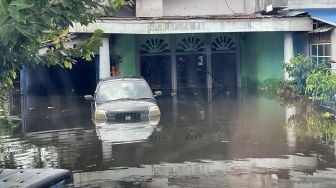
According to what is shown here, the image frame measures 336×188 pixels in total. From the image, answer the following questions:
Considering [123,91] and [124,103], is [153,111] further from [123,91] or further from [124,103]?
[123,91]

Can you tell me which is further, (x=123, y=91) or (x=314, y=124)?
(x=123, y=91)

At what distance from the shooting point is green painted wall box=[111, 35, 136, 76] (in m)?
27.8

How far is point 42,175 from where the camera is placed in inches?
242

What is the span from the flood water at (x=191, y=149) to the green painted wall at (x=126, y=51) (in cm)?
877

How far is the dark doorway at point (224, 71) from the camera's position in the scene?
28750 mm

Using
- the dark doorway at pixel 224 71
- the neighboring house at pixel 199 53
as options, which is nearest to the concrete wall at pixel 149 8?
the neighboring house at pixel 199 53

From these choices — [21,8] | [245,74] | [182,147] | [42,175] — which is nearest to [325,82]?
[182,147]

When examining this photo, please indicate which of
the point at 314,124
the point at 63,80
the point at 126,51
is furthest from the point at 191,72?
the point at 314,124

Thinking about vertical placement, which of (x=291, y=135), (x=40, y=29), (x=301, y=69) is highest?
(x=40, y=29)

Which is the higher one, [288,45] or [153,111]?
[288,45]

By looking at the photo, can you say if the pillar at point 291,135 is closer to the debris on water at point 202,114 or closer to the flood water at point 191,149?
the flood water at point 191,149

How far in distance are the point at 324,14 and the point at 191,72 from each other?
703 centimetres

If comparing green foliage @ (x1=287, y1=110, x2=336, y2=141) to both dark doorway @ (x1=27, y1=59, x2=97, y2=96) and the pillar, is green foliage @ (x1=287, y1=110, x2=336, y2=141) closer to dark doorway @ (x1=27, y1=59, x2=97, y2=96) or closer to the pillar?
the pillar

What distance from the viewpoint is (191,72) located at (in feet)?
93.9
